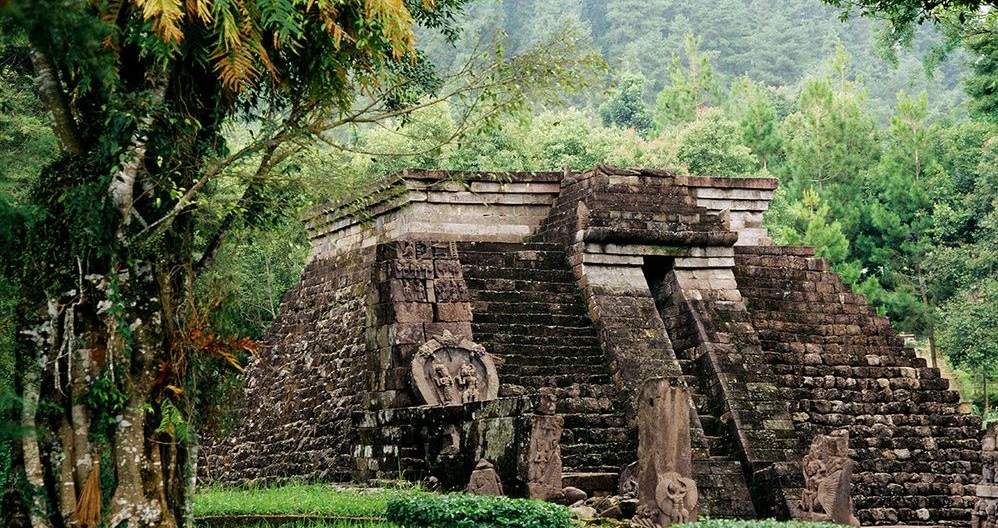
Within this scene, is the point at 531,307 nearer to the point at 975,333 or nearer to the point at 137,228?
the point at 137,228

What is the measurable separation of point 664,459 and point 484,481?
66.0 inches

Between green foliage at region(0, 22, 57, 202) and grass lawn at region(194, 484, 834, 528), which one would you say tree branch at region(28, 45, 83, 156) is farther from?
green foliage at region(0, 22, 57, 202)

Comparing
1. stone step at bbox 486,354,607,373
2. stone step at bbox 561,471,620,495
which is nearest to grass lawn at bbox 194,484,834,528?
Answer: stone step at bbox 561,471,620,495

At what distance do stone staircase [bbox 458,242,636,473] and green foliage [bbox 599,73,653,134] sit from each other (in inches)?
1431

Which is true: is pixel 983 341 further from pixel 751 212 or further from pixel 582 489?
pixel 582 489

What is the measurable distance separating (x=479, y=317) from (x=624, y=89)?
1531 inches

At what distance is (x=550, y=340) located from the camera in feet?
58.2

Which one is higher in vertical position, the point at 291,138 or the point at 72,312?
the point at 291,138

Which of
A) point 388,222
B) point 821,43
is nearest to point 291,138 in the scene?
point 388,222

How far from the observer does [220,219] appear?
11055mm

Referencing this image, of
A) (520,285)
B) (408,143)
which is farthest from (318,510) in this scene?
(408,143)

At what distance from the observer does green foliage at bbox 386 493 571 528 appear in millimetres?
11195

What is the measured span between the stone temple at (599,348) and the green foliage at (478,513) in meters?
3.54

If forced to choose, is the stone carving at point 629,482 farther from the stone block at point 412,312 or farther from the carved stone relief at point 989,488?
the carved stone relief at point 989,488
